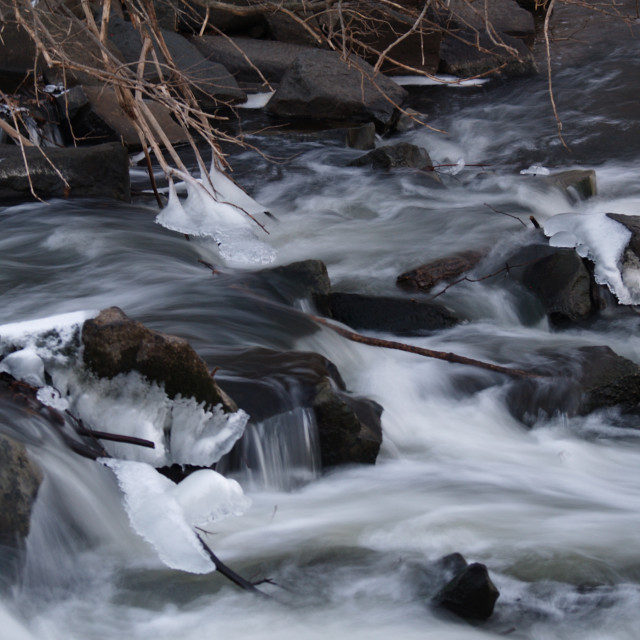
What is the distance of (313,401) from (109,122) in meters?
5.41

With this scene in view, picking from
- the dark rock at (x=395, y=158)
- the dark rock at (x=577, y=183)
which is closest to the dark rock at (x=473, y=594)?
the dark rock at (x=577, y=183)

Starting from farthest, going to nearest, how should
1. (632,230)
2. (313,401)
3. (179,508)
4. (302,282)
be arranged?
(632,230) < (302,282) < (313,401) < (179,508)

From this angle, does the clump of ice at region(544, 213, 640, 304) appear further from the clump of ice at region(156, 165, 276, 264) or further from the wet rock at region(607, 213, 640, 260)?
the clump of ice at region(156, 165, 276, 264)

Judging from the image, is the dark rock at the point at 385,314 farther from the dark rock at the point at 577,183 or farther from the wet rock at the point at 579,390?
the dark rock at the point at 577,183

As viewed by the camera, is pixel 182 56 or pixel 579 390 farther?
pixel 182 56

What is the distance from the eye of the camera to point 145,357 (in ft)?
9.56

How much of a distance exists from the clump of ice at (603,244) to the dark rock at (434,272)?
550 millimetres

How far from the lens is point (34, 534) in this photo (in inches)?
96.5

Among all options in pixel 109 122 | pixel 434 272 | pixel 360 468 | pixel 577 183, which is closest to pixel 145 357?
pixel 360 468

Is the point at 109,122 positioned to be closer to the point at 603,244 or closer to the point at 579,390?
the point at 603,244

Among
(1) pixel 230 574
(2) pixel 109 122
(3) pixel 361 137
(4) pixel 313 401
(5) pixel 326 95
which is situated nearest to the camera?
(1) pixel 230 574

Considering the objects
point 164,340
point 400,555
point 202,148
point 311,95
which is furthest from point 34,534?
point 311,95

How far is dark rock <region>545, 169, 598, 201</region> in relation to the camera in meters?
6.98

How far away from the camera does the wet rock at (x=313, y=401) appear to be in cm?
333
